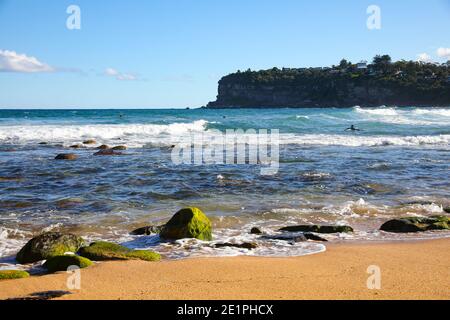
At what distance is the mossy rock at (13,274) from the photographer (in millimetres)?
5594

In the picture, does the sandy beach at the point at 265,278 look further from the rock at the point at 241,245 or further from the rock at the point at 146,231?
the rock at the point at 146,231

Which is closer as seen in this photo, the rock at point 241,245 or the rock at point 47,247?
the rock at point 47,247

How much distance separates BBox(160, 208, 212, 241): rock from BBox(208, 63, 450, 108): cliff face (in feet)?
313

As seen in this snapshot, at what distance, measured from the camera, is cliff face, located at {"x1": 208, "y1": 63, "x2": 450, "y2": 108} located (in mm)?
98688

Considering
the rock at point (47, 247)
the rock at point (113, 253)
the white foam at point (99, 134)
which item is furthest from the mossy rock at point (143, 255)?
the white foam at point (99, 134)

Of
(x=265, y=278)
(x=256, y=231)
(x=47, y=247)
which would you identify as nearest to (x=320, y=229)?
(x=256, y=231)

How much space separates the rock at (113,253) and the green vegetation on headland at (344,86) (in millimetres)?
96889

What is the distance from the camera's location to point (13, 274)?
5.64 metres

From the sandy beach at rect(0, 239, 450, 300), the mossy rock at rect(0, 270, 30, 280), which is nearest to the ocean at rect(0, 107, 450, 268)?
the sandy beach at rect(0, 239, 450, 300)

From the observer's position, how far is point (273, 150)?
21688 millimetres

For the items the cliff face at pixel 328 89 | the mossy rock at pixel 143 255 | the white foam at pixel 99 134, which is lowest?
the mossy rock at pixel 143 255

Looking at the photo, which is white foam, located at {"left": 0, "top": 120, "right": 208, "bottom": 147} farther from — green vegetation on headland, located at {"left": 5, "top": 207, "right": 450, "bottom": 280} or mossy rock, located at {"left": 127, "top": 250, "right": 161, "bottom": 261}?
mossy rock, located at {"left": 127, "top": 250, "right": 161, "bottom": 261}

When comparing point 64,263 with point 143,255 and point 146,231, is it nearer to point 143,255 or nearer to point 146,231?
point 143,255

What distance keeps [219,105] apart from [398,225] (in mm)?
134340
